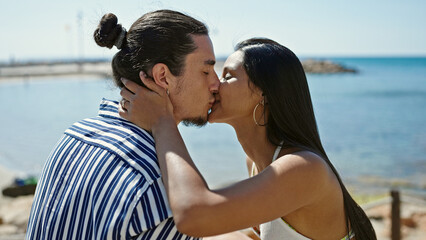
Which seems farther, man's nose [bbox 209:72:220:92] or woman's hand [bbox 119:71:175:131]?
man's nose [bbox 209:72:220:92]

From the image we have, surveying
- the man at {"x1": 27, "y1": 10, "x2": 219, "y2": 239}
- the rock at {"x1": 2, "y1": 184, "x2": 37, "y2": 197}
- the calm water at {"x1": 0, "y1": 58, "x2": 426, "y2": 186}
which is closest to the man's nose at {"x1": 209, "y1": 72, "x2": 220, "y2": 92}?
the man at {"x1": 27, "y1": 10, "x2": 219, "y2": 239}

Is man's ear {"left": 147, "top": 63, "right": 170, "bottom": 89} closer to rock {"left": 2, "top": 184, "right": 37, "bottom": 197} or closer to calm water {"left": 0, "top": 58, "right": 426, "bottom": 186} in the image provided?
calm water {"left": 0, "top": 58, "right": 426, "bottom": 186}

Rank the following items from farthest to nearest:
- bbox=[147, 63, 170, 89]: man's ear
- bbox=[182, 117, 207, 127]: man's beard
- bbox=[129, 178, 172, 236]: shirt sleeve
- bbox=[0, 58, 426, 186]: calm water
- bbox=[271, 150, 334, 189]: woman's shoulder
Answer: bbox=[0, 58, 426, 186]: calm water → bbox=[182, 117, 207, 127]: man's beard → bbox=[147, 63, 170, 89]: man's ear → bbox=[271, 150, 334, 189]: woman's shoulder → bbox=[129, 178, 172, 236]: shirt sleeve

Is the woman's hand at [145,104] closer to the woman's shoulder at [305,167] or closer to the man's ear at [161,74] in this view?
the man's ear at [161,74]

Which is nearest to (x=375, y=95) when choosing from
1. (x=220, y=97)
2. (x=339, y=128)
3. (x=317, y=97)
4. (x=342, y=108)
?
(x=317, y=97)

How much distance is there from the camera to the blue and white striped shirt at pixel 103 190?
63.0 inches

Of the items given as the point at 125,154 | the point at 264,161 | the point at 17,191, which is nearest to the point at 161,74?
the point at 125,154

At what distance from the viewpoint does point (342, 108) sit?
35062 millimetres

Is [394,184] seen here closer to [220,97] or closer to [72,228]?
[220,97]

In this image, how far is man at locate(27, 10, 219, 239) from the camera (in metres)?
1.62

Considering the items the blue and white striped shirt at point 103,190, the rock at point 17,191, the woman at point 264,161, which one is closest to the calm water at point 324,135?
the woman at point 264,161

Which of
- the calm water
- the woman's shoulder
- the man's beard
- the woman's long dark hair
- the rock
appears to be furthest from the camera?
the calm water

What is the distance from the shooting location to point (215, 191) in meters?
1.71

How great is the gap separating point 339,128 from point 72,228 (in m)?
24.8
